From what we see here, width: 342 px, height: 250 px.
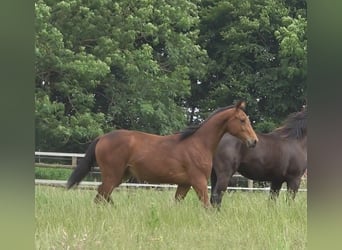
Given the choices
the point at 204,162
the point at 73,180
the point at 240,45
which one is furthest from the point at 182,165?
the point at 240,45

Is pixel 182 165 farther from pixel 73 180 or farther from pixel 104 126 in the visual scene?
pixel 104 126

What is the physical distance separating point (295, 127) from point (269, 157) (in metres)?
0.53

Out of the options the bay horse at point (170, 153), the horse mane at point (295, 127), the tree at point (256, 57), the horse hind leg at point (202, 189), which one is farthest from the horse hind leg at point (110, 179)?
the tree at point (256, 57)

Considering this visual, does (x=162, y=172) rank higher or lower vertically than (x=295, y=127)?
lower

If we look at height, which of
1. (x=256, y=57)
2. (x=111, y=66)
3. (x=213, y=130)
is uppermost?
(x=256, y=57)

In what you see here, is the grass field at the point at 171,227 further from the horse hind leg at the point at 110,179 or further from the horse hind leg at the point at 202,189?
the horse hind leg at the point at 110,179

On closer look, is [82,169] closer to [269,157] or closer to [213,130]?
[213,130]

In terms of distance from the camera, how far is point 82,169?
22.9 ft

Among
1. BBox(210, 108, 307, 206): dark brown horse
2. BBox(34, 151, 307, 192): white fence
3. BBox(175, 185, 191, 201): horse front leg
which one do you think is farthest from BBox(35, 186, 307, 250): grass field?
BBox(34, 151, 307, 192): white fence

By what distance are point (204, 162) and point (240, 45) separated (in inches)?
541

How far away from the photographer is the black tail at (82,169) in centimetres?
689

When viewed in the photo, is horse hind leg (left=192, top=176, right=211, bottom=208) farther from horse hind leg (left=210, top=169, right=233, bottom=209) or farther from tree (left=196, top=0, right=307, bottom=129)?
tree (left=196, top=0, right=307, bottom=129)

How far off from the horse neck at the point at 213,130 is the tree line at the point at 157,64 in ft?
30.1

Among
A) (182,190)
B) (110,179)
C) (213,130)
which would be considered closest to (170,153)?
(182,190)
